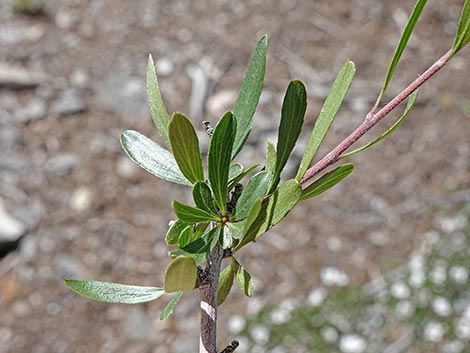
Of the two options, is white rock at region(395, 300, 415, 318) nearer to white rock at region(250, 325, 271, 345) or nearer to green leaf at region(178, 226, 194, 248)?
white rock at region(250, 325, 271, 345)

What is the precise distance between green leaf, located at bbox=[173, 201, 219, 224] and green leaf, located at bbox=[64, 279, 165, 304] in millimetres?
44

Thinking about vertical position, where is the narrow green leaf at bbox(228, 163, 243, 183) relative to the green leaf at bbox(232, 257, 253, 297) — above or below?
above

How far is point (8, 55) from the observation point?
349 cm

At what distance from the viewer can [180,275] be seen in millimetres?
381

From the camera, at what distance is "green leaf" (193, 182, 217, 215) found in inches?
18.1

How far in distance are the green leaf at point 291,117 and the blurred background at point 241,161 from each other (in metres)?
2.26

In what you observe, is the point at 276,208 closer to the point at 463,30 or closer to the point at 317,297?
the point at 463,30

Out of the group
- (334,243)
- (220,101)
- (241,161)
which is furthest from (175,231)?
(220,101)

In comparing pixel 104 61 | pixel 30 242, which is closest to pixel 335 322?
pixel 30 242

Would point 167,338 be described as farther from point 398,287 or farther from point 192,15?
point 192,15

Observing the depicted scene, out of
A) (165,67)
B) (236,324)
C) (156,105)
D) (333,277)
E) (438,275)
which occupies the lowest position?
(236,324)

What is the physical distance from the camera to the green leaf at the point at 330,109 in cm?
46

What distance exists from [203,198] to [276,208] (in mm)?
52

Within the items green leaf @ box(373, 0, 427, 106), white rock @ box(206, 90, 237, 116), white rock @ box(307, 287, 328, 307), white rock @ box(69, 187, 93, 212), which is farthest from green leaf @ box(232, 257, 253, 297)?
white rock @ box(206, 90, 237, 116)
